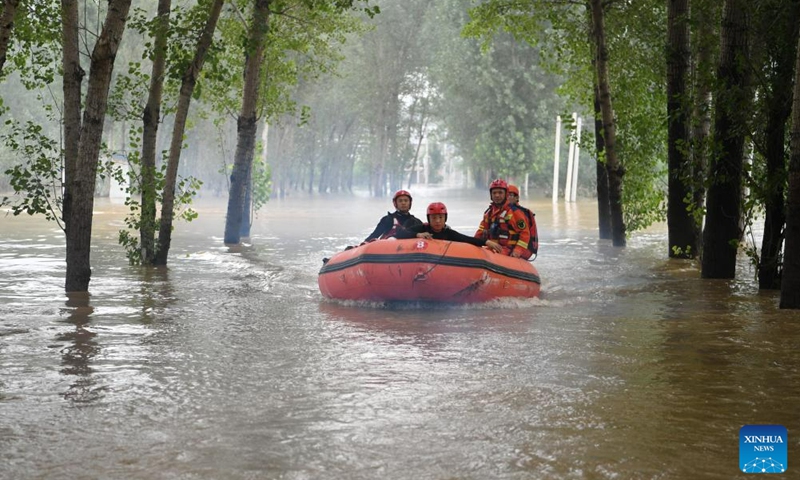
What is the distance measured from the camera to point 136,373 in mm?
7828

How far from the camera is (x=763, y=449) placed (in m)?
5.71

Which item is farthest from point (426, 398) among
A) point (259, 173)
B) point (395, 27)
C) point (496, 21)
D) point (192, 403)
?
point (395, 27)

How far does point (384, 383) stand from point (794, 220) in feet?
18.2

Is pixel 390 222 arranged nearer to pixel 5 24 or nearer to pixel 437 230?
pixel 437 230

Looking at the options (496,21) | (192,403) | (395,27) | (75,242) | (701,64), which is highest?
(395,27)

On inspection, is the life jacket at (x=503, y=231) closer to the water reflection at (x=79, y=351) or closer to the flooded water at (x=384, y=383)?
the flooded water at (x=384, y=383)

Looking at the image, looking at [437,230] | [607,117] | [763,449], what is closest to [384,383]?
[763,449]

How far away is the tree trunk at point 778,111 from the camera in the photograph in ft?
40.4

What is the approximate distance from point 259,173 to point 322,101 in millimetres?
32774

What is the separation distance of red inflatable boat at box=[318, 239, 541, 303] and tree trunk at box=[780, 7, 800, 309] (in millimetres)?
3035

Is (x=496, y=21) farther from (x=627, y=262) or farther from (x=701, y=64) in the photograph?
(x=701, y=64)

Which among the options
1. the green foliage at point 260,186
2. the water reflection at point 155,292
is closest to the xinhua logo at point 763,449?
the water reflection at point 155,292

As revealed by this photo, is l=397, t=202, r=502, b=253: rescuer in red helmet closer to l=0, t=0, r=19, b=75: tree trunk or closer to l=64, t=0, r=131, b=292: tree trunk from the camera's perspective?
l=64, t=0, r=131, b=292: tree trunk

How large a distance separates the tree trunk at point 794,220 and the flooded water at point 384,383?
50 cm
